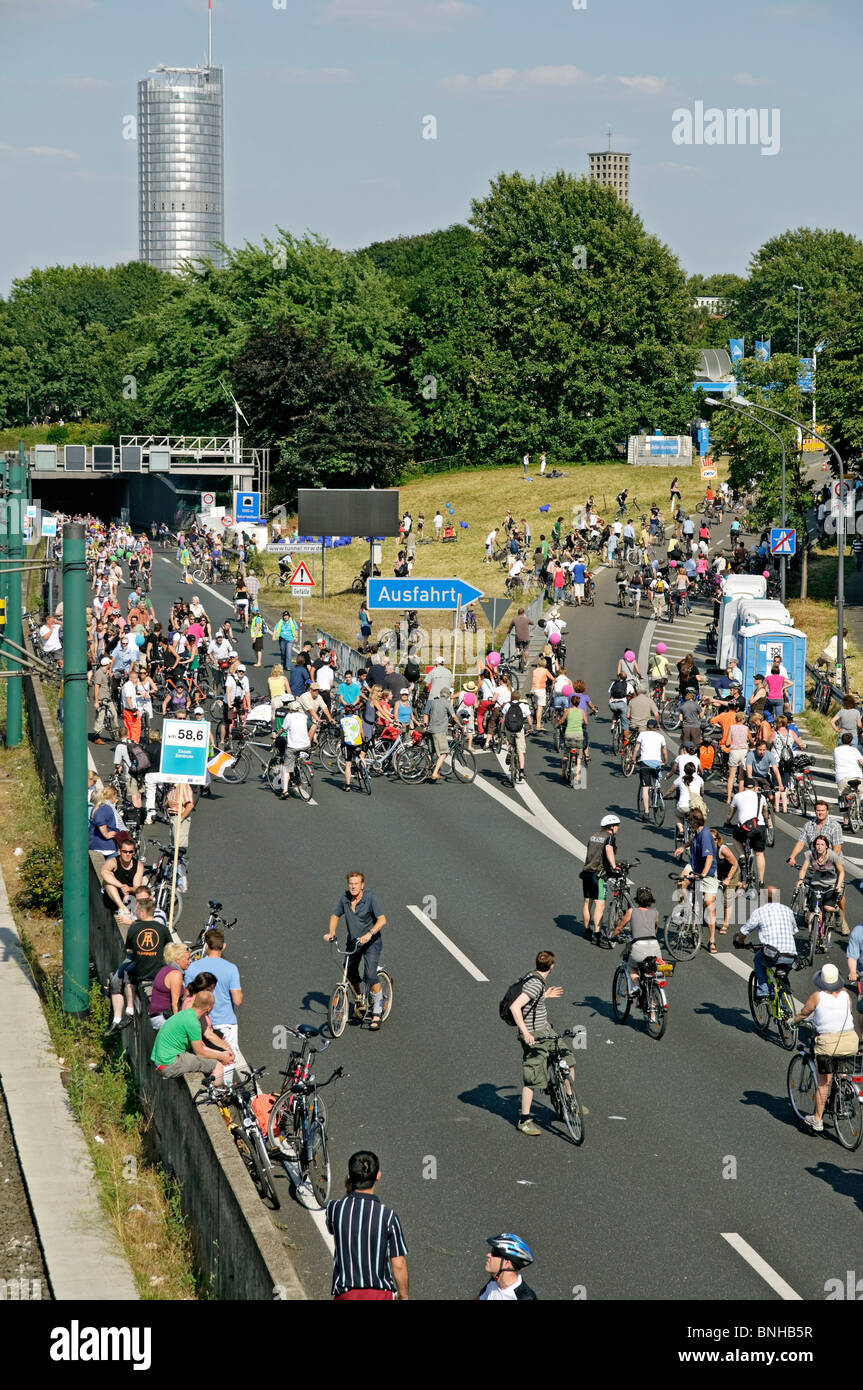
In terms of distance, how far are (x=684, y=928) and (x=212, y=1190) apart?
8.94 m

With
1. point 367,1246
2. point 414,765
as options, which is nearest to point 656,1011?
point 367,1246

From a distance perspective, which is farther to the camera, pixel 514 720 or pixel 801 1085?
pixel 514 720

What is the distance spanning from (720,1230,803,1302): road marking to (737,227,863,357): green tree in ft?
378

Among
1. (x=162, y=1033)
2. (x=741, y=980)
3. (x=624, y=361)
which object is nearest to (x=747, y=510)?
(x=624, y=361)

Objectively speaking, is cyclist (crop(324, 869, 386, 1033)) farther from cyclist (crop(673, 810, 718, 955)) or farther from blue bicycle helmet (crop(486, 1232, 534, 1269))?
blue bicycle helmet (crop(486, 1232, 534, 1269))

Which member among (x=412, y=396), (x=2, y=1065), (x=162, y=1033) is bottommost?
(x=2, y=1065)

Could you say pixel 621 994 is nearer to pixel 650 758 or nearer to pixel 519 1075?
pixel 519 1075

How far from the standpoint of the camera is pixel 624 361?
94750 millimetres

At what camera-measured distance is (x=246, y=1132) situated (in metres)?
12.6

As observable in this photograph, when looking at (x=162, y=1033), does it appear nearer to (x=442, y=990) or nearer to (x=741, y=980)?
(x=442, y=990)

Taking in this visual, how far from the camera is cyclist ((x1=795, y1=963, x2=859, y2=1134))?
14.2m

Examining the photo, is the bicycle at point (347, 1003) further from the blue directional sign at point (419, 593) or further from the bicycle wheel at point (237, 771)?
the blue directional sign at point (419, 593)
